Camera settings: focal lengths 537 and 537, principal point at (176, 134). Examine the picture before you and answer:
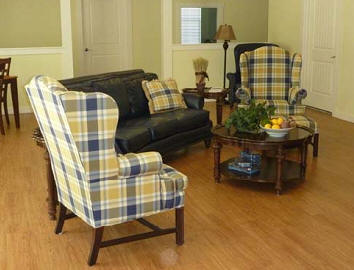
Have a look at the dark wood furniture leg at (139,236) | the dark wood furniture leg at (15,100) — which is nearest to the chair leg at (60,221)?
the dark wood furniture leg at (139,236)

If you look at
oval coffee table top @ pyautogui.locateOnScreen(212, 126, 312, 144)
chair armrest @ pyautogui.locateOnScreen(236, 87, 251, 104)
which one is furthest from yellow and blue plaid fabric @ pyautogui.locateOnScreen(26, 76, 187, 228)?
chair armrest @ pyautogui.locateOnScreen(236, 87, 251, 104)

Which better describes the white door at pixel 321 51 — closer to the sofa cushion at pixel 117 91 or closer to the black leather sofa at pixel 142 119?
the black leather sofa at pixel 142 119

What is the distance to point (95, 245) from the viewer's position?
10.6ft

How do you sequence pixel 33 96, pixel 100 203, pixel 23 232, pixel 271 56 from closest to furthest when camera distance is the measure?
1. pixel 100 203
2. pixel 33 96
3. pixel 23 232
4. pixel 271 56

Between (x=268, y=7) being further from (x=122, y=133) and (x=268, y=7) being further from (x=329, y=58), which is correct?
(x=122, y=133)

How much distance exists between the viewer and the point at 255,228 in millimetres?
3787

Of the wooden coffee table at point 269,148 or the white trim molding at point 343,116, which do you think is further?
the white trim molding at point 343,116

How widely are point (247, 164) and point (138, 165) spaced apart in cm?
179

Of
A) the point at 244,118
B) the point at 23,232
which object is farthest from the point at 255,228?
the point at 23,232

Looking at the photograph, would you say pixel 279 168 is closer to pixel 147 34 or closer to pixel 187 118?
pixel 187 118

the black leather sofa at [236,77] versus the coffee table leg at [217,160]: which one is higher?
the black leather sofa at [236,77]

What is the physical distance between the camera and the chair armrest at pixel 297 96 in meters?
5.90

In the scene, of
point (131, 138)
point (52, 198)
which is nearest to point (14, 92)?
point (131, 138)

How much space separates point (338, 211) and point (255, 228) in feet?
2.50
